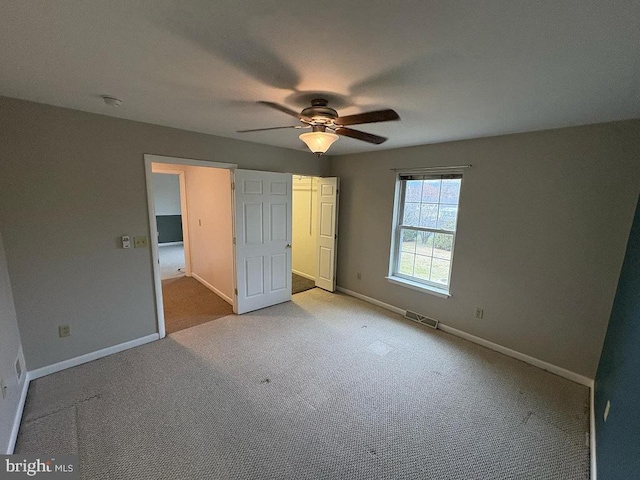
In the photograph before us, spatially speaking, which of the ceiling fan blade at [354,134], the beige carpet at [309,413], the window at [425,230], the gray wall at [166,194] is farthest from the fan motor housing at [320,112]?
the gray wall at [166,194]

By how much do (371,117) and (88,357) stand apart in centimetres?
329

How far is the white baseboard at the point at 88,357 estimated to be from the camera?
2.34 metres

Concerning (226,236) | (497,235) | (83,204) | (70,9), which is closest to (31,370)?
(83,204)

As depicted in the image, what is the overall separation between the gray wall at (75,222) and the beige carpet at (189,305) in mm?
491

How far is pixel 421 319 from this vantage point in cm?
351

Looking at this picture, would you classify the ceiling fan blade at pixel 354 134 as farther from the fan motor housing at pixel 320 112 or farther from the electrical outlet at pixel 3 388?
the electrical outlet at pixel 3 388

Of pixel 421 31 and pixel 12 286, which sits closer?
pixel 421 31

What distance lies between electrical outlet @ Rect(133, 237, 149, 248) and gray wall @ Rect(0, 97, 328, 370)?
0.18ft

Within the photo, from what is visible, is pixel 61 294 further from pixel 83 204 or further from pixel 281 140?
pixel 281 140

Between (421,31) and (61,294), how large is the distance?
3.30 metres

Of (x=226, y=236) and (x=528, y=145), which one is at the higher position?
(x=528, y=145)

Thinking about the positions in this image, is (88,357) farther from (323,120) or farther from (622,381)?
(622,381)

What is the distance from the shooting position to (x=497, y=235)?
282 centimetres

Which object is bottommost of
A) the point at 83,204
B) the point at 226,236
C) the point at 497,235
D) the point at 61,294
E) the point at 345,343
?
the point at 345,343
